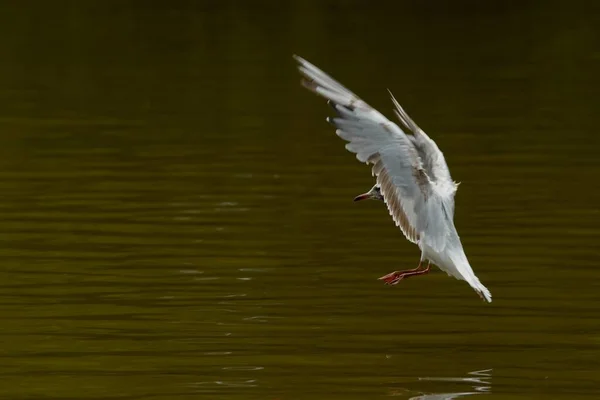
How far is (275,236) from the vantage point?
1515 cm

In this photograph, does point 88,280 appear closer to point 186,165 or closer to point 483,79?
point 186,165

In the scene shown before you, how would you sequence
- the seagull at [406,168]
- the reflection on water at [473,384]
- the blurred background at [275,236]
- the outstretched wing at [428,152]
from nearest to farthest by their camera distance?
the reflection on water at [473,384]
the seagull at [406,168]
the outstretched wing at [428,152]
the blurred background at [275,236]

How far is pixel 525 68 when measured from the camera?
3172 cm

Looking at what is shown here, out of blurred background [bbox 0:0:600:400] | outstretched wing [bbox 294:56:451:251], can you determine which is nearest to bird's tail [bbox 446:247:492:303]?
outstretched wing [bbox 294:56:451:251]

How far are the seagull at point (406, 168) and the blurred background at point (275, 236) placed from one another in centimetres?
69

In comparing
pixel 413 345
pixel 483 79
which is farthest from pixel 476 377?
pixel 483 79

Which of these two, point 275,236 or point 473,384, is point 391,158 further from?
point 275,236

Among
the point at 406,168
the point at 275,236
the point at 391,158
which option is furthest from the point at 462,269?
the point at 275,236

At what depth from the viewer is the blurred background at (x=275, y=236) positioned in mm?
10609

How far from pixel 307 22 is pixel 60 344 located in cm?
2989

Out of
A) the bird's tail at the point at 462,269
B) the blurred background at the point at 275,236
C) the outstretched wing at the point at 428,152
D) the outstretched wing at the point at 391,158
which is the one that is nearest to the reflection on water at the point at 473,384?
the blurred background at the point at 275,236

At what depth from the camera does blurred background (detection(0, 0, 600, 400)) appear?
1061 cm

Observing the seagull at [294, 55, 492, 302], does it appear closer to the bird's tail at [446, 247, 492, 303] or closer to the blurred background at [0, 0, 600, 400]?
the bird's tail at [446, 247, 492, 303]

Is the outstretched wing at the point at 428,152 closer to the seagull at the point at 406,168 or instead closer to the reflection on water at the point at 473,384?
the seagull at the point at 406,168
